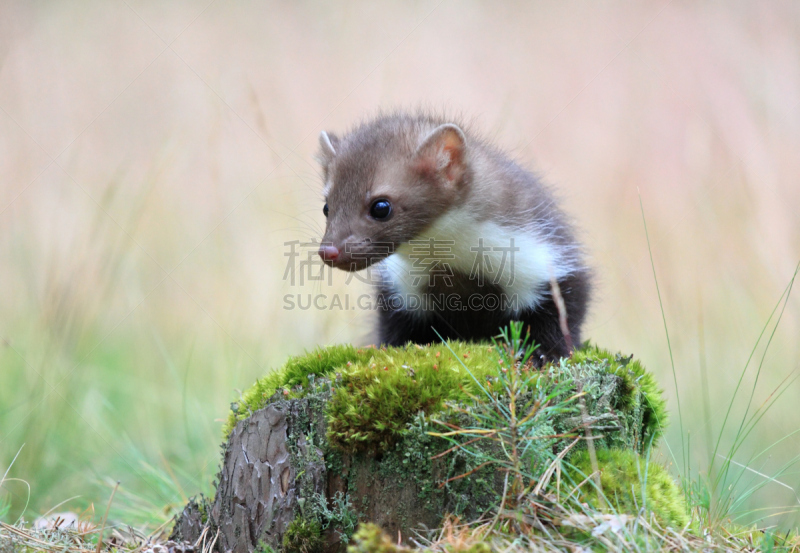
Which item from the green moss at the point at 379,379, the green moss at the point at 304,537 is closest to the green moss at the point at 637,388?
the green moss at the point at 379,379

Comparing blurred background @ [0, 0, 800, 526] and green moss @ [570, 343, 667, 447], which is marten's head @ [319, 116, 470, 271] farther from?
green moss @ [570, 343, 667, 447]

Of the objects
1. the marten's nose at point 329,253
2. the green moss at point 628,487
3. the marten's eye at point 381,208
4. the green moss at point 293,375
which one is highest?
the marten's eye at point 381,208

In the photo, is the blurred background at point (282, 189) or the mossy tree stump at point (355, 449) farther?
the blurred background at point (282, 189)

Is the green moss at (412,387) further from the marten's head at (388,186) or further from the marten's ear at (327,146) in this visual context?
the marten's ear at (327,146)

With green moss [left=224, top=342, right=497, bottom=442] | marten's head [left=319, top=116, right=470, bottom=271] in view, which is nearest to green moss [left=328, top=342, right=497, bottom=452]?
green moss [left=224, top=342, right=497, bottom=442]

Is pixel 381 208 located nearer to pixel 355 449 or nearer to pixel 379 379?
pixel 379 379

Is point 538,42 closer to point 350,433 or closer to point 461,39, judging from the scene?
point 461,39

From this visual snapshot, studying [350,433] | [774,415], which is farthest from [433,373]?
[774,415]
